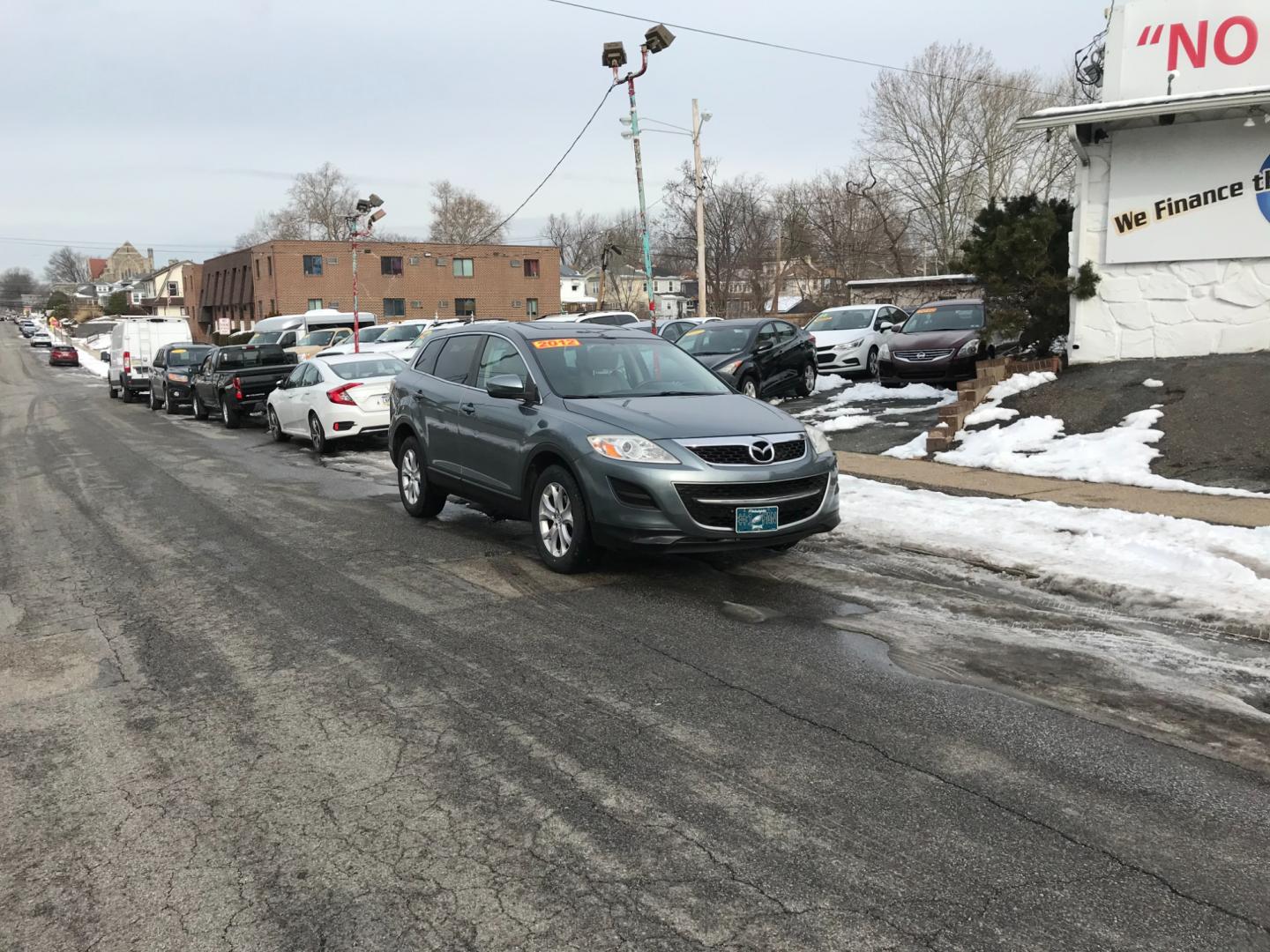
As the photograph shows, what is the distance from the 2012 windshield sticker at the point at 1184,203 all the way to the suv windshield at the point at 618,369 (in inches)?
287

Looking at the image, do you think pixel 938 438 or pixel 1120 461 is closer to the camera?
pixel 1120 461

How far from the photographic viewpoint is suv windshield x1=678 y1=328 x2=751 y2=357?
717 inches

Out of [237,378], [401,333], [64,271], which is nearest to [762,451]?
[237,378]

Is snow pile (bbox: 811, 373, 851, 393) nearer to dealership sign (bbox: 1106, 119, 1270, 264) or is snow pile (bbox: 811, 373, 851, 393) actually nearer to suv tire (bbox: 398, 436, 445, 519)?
dealership sign (bbox: 1106, 119, 1270, 264)

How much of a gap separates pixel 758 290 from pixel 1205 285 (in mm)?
47756

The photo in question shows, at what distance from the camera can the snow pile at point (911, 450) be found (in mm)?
12375

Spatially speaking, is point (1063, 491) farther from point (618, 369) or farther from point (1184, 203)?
point (1184, 203)

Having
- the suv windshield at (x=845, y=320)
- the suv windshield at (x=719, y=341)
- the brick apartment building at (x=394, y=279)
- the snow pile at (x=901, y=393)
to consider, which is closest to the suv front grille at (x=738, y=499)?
the snow pile at (x=901, y=393)

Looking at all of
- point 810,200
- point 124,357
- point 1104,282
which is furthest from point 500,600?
point 810,200

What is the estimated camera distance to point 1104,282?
13.1 meters

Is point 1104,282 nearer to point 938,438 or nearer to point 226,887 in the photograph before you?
point 938,438

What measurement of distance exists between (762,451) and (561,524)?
1.53m

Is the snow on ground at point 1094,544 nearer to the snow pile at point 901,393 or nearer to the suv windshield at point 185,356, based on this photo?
the snow pile at point 901,393

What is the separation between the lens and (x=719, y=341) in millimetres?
18578
